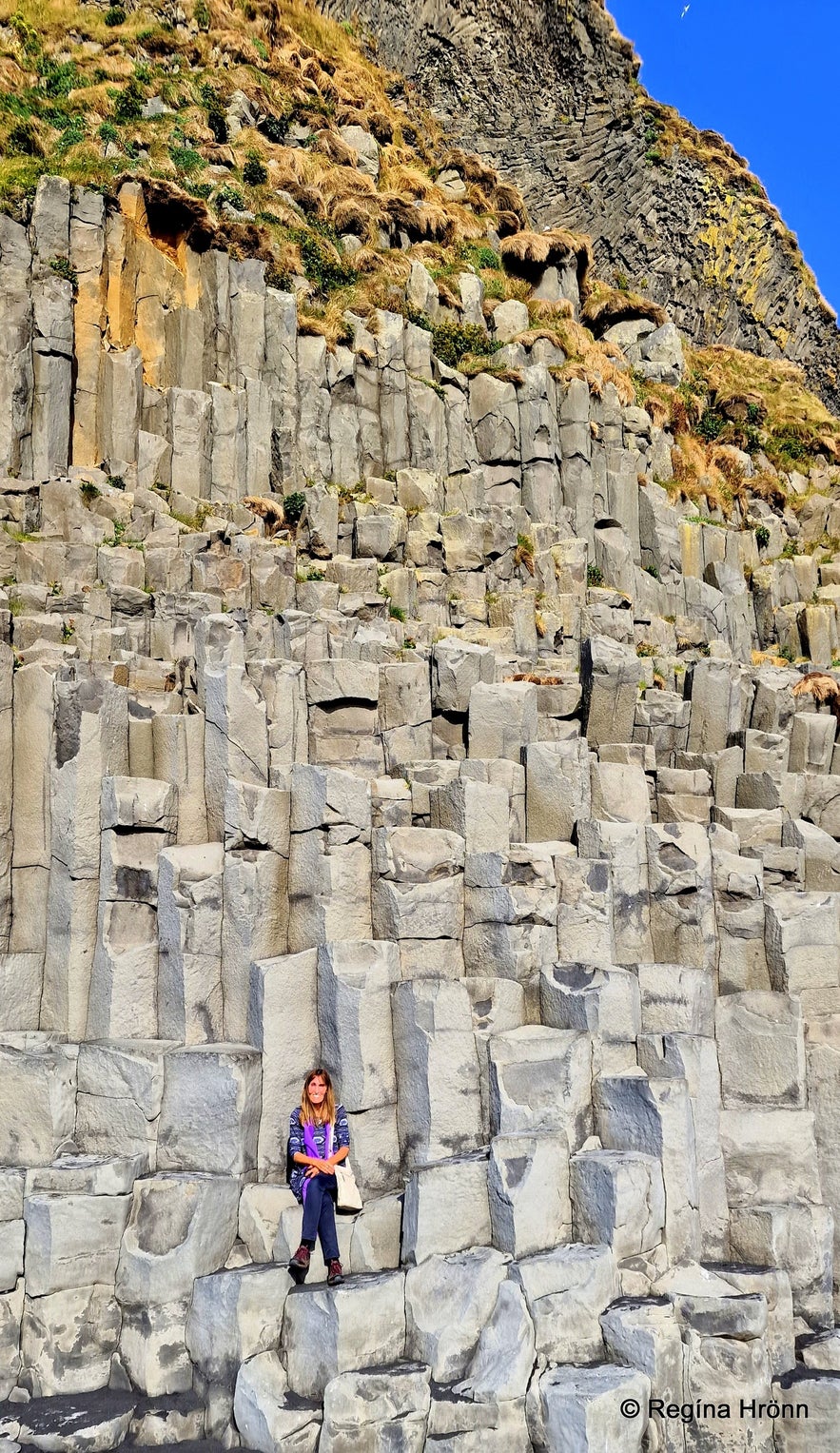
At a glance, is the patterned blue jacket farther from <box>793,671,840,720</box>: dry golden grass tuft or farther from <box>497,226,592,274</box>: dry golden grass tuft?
<box>497,226,592,274</box>: dry golden grass tuft

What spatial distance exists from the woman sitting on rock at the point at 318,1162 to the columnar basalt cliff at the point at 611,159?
163 ft

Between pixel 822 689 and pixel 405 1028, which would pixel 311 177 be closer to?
pixel 822 689

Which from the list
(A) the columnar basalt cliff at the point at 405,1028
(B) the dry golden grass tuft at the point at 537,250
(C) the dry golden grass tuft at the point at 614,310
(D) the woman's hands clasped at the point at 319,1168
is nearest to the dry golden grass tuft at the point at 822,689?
(A) the columnar basalt cliff at the point at 405,1028

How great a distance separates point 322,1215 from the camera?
809 centimetres

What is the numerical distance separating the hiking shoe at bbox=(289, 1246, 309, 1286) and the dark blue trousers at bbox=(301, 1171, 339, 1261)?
0.09 metres

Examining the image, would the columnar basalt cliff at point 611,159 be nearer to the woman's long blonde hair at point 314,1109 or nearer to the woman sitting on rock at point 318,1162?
the woman's long blonde hair at point 314,1109

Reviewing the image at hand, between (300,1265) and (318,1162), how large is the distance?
2.32 feet

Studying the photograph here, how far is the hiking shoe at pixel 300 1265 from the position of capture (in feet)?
26.1

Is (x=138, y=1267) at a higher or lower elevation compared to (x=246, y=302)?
lower

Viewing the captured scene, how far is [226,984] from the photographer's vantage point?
371 inches

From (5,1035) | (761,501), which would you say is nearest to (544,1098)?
(5,1035)

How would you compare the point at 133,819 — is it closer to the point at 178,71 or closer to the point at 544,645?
the point at 544,645

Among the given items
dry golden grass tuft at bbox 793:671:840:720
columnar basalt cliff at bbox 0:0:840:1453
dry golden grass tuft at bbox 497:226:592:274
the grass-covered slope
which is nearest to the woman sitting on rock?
columnar basalt cliff at bbox 0:0:840:1453

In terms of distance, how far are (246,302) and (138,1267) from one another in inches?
984
